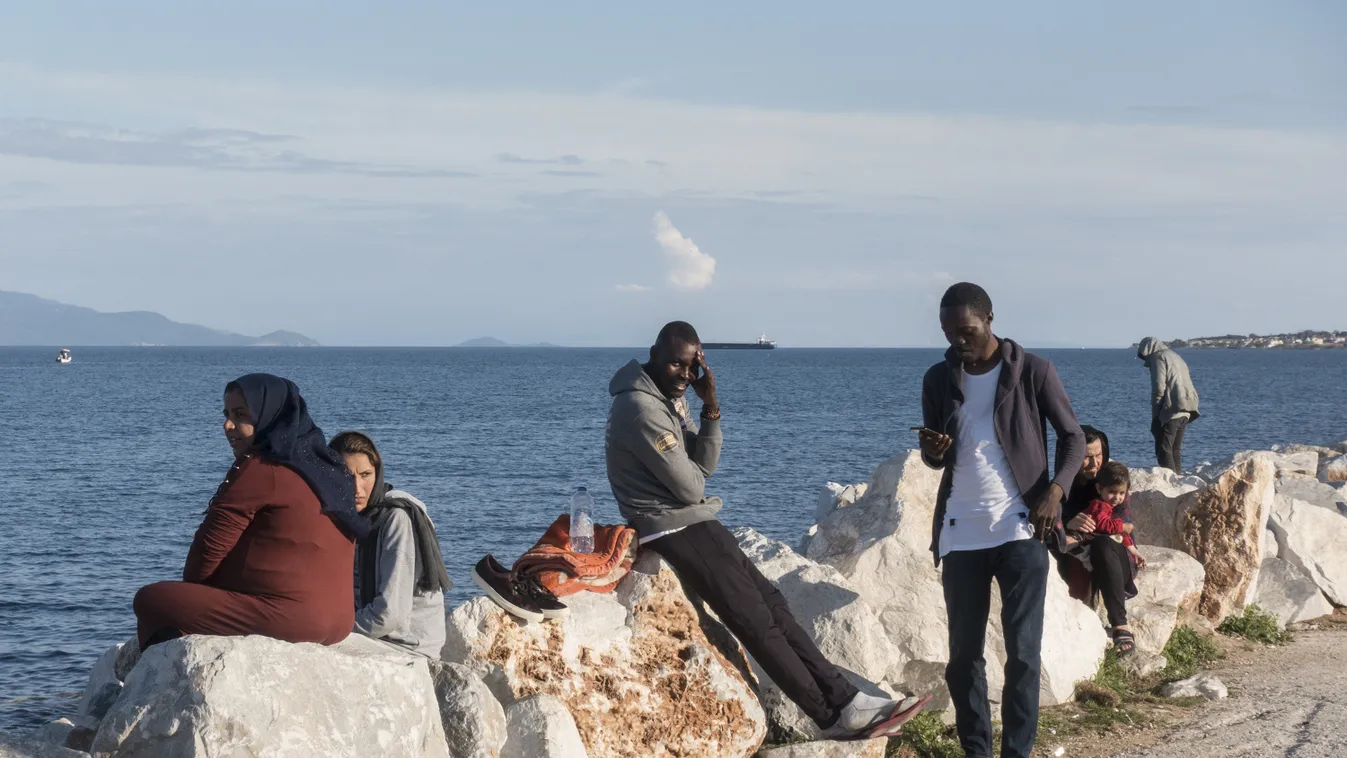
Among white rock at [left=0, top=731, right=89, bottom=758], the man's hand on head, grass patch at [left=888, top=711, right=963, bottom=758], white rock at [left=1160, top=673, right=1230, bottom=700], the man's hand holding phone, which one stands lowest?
grass patch at [left=888, top=711, right=963, bottom=758]

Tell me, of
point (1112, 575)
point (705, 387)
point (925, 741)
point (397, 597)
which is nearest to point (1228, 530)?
point (1112, 575)

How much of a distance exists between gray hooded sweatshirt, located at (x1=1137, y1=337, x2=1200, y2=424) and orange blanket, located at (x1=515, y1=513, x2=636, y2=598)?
38.2ft

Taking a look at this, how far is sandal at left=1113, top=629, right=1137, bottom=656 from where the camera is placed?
9039 mm

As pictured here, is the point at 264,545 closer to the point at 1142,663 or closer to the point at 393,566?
the point at 393,566

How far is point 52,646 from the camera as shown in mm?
17125

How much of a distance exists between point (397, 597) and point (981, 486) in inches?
111

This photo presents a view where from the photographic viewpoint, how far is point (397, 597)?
20.5ft

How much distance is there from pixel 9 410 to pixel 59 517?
47912mm

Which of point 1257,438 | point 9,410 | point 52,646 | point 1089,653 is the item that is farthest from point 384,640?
point 9,410

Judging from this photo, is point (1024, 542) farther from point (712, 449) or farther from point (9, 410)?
point (9, 410)

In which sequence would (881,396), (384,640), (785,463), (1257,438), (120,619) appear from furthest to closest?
(881,396)
(1257,438)
(785,463)
(120,619)
(384,640)

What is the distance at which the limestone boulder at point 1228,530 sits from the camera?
34.0 feet

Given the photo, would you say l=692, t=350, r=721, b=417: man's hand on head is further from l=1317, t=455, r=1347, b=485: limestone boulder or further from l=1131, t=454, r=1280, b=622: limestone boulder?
l=1317, t=455, r=1347, b=485: limestone boulder

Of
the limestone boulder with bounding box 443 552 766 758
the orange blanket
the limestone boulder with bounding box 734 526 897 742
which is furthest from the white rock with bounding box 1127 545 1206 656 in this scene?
the orange blanket
